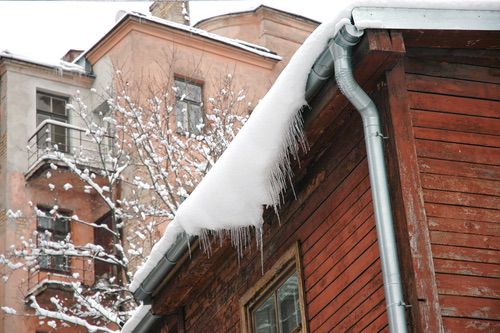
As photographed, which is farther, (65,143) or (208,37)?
(208,37)

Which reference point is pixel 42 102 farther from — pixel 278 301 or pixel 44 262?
pixel 278 301

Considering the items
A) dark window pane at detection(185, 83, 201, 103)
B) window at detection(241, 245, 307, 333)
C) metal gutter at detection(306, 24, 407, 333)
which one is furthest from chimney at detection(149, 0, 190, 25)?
metal gutter at detection(306, 24, 407, 333)

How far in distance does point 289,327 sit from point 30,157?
18870 millimetres

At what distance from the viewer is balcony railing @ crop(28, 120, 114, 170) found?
27.8m

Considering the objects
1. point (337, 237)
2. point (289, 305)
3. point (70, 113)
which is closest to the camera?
point (337, 237)

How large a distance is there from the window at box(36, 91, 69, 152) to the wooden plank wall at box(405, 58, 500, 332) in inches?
786

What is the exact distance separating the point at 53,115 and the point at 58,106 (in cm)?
36

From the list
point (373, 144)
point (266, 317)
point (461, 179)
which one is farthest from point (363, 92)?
point (266, 317)

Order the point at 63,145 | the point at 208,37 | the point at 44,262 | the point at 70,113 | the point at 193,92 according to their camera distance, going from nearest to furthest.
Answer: the point at 44,262
the point at 193,92
the point at 63,145
the point at 208,37
the point at 70,113

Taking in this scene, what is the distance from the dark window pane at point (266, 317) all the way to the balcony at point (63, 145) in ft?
52.6

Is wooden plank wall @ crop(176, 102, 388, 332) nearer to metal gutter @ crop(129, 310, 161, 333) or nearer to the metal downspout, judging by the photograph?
the metal downspout

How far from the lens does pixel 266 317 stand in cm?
1118

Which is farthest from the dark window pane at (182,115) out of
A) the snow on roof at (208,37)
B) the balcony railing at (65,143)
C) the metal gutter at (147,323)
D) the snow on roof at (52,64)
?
the metal gutter at (147,323)

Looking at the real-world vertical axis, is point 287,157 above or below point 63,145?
below
